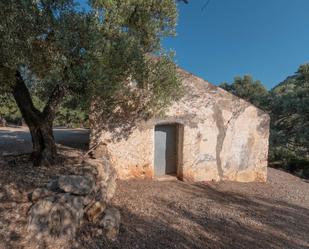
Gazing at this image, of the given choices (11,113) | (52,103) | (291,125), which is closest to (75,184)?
(52,103)

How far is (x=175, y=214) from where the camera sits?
6.08 metres

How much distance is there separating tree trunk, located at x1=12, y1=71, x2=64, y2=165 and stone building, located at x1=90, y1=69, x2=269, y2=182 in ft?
9.05

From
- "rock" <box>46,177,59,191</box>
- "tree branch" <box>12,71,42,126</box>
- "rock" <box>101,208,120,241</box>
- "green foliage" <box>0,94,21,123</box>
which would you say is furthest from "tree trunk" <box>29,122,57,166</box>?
"green foliage" <box>0,94,21,123</box>

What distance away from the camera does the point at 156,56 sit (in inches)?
286

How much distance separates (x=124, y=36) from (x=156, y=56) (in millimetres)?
1795

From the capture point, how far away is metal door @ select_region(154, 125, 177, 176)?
9383 mm

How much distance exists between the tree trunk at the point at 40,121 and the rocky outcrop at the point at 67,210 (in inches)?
52.9

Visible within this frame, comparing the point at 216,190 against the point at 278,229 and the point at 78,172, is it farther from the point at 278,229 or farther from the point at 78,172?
the point at 78,172

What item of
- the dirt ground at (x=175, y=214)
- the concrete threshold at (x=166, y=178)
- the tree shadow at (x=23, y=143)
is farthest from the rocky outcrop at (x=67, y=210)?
the concrete threshold at (x=166, y=178)

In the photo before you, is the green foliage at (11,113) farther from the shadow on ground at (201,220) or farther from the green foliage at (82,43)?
the shadow on ground at (201,220)

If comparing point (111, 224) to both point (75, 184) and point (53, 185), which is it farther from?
point (53, 185)

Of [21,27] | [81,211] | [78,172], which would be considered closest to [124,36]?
[21,27]

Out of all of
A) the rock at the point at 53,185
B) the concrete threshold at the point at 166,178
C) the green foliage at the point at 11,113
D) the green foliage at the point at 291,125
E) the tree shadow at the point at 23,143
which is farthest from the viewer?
the green foliage at the point at 11,113

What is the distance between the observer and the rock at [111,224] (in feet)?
14.6
